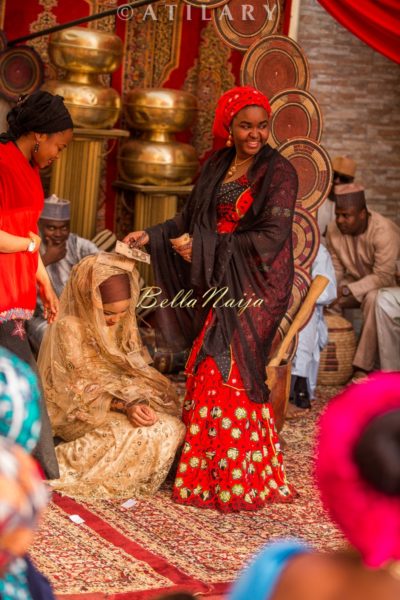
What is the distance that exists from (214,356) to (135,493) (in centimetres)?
75

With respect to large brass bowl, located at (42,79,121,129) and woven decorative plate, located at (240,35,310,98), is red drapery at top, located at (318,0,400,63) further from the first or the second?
large brass bowl, located at (42,79,121,129)

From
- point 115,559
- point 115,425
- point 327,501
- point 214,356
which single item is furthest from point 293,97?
point 327,501

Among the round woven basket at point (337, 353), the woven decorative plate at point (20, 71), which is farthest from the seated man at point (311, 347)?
the woven decorative plate at point (20, 71)

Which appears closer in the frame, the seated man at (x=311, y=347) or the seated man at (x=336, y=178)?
the seated man at (x=311, y=347)

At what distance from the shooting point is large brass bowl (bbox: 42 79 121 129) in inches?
301

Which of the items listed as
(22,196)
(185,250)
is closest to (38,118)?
(22,196)

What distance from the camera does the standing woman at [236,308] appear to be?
5.36 metres

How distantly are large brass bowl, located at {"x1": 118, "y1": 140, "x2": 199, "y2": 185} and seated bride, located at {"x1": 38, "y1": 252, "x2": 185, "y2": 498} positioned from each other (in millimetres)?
2528

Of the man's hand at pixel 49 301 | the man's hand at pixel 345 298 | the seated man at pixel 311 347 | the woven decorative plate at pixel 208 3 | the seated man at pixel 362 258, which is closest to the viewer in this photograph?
the man's hand at pixel 49 301

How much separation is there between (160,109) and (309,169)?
1.98 metres

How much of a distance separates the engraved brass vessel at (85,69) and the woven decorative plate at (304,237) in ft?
6.90

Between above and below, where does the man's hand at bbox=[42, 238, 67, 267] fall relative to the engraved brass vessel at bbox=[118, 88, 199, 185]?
below

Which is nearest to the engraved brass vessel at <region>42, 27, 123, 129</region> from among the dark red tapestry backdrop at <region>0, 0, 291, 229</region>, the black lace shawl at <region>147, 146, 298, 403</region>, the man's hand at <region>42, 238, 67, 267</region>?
the dark red tapestry backdrop at <region>0, 0, 291, 229</region>

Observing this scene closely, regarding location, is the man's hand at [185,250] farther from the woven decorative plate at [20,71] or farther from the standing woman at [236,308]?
the woven decorative plate at [20,71]
